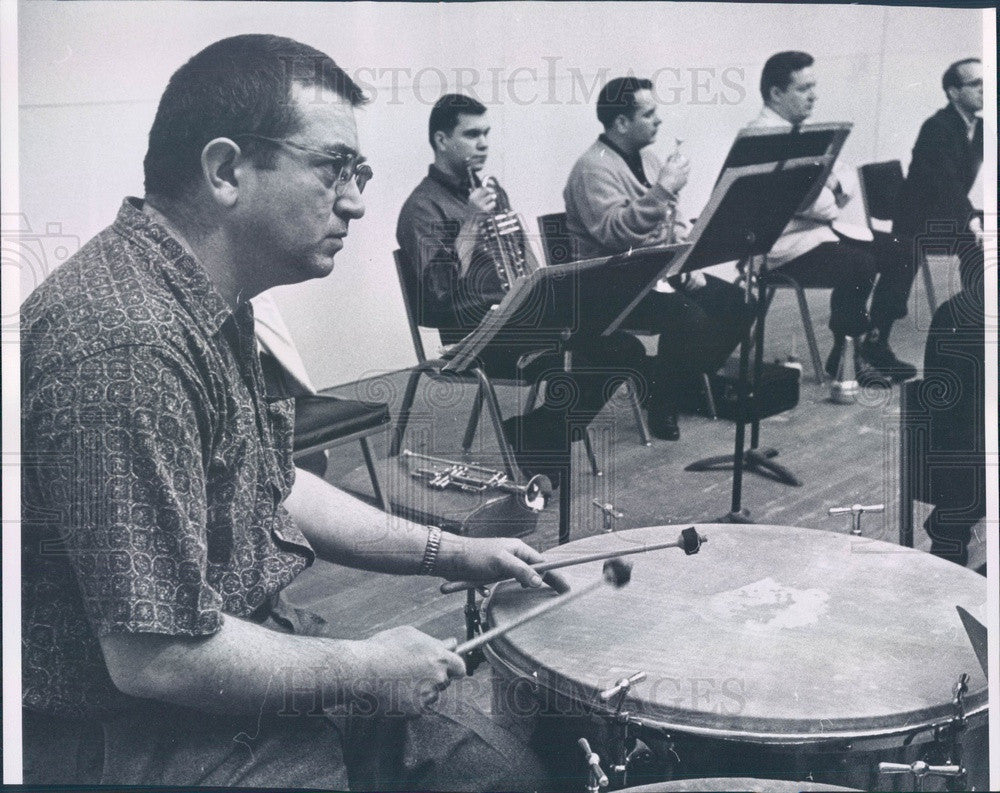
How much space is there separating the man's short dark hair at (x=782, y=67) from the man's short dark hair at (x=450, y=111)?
0.80 metres

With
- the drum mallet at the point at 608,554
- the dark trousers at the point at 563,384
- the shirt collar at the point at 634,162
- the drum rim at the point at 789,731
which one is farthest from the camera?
the shirt collar at the point at 634,162

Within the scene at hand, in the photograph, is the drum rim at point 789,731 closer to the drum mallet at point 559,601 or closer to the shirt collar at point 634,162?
the drum mallet at point 559,601

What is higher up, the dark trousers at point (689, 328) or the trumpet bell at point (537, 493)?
the dark trousers at point (689, 328)

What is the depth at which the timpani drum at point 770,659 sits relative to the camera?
1.72m

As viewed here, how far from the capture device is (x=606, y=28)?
8.29ft

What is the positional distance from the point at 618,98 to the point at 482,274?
62 centimetres

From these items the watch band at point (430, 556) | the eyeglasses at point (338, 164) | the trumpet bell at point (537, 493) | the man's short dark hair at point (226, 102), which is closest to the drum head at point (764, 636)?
the watch band at point (430, 556)

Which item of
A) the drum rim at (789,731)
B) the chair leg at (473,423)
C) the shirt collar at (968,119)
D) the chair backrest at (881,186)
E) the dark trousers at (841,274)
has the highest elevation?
the shirt collar at (968,119)

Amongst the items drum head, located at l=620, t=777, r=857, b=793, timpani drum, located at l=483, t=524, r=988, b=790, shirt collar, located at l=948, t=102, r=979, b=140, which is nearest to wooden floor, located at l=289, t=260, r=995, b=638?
timpani drum, located at l=483, t=524, r=988, b=790

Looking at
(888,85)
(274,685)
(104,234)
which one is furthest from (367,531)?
(888,85)

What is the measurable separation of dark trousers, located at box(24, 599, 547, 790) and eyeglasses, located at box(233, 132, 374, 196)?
2.78 feet

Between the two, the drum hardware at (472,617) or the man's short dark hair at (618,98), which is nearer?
the drum hardware at (472,617)

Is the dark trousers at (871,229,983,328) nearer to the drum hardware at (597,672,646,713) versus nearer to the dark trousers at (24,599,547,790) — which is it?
the drum hardware at (597,672,646,713)

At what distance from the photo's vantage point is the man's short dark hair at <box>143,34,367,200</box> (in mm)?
2035
